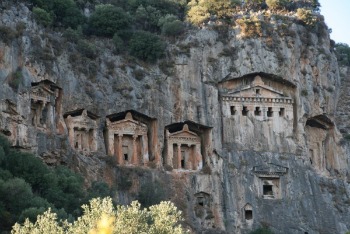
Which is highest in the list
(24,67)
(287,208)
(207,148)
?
(24,67)

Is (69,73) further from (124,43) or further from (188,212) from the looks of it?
(188,212)

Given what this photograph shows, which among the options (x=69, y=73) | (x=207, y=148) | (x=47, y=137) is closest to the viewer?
(x=47, y=137)

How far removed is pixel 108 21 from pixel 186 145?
9.21 meters

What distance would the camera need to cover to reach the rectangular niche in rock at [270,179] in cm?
5066

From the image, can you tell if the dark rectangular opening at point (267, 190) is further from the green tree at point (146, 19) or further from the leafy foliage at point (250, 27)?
the green tree at point (146, 19)

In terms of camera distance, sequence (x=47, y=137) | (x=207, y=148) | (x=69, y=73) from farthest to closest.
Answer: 1. (x=207, y=148)
2. (x=69, y=73)
3. (x=47, y=137)

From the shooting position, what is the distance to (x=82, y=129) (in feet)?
156

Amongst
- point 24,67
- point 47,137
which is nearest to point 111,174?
point 47,137

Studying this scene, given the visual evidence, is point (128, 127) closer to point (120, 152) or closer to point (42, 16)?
point (120, 152)

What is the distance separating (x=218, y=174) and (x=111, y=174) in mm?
A: 6770

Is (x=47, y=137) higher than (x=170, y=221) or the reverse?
higher

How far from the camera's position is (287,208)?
164ft

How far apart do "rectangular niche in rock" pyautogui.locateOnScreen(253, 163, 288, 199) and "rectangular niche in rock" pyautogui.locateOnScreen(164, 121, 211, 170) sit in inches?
134

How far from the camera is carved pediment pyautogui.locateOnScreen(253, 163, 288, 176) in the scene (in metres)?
50.7
